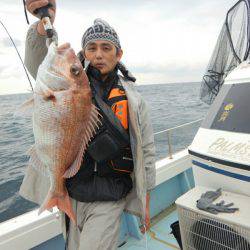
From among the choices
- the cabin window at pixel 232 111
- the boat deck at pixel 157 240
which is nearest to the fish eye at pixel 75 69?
the cabin window at pixel 232 111

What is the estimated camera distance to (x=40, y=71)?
229 cm

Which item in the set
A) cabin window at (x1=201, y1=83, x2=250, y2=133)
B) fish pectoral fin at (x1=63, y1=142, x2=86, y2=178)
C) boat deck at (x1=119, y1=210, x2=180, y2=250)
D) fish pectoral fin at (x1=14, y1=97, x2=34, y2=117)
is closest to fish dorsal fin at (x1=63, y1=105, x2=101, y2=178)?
fish pectoral fin at (x1=63, y1=142, x2=86, y2=178)

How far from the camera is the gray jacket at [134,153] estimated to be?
2.62 metres

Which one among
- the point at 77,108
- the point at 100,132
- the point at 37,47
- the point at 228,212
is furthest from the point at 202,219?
the point at 37,47

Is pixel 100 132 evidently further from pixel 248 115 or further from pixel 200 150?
pixel 248 115

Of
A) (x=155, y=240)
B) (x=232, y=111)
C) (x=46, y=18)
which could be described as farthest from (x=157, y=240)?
(x=46, y=18)

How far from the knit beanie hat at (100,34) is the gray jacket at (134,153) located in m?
0.33

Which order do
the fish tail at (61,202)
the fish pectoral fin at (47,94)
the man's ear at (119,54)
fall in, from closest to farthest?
the fish pectoral fin at (47,94)
the fish tail at (61,202)
the man's ear at (119,54)

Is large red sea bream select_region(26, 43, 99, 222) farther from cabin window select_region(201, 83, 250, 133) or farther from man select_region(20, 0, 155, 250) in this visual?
cabin window select_region(201, 83, 250, 133)

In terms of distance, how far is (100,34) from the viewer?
2.71 m

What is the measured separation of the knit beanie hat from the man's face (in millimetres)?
32

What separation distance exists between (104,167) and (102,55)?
0.92 m

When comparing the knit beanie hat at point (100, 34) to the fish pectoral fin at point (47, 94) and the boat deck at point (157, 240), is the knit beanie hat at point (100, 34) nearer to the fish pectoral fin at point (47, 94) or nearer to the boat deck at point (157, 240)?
the fish pectoral fin at point (47, 94)

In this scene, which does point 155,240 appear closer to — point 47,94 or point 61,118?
point 61,118
